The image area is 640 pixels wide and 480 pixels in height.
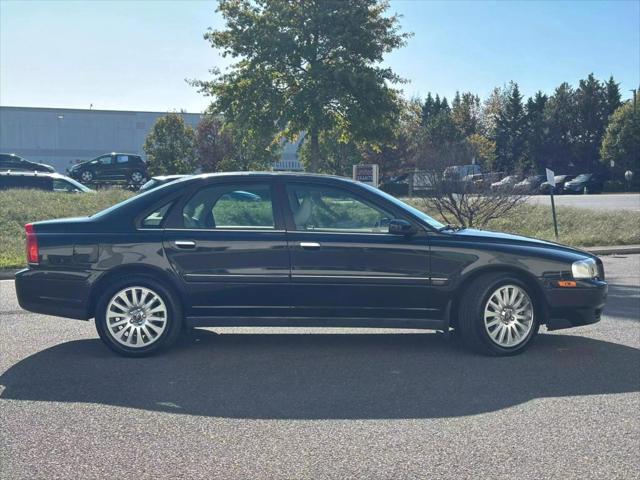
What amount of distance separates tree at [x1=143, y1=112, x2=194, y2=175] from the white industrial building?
1850 centimetres

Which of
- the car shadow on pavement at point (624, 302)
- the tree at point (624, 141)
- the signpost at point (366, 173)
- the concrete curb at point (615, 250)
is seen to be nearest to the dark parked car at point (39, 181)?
the signpost at point (366, 173)

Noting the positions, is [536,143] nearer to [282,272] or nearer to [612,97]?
[612,97]

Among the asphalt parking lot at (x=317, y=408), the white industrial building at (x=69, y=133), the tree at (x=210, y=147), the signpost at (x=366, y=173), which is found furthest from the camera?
the white industrial building at (x=69, y=133)

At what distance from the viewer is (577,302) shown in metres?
6.73

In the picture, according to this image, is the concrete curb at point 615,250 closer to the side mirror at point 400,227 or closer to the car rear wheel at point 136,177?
the side mirror at point 400,227

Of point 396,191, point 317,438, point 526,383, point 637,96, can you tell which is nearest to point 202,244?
point 317,438

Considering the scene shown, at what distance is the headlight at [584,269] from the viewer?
266 inches

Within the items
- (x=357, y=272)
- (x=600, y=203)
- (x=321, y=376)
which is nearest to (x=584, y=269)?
(x=357, y=272)

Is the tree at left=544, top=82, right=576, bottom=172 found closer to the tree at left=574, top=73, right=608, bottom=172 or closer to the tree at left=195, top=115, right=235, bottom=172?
the tree at left=574, top=73, right=608, bottom=172

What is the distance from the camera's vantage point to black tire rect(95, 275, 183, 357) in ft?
21.1

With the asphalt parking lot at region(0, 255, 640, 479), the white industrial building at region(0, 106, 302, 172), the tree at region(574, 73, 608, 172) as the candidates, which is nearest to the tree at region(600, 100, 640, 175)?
the tree at region(574, 73, 608, 172)

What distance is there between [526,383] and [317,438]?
209 cm

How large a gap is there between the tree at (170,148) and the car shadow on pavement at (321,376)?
33198 mm

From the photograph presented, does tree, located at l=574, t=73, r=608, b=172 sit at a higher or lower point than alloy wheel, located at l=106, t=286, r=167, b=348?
higher
